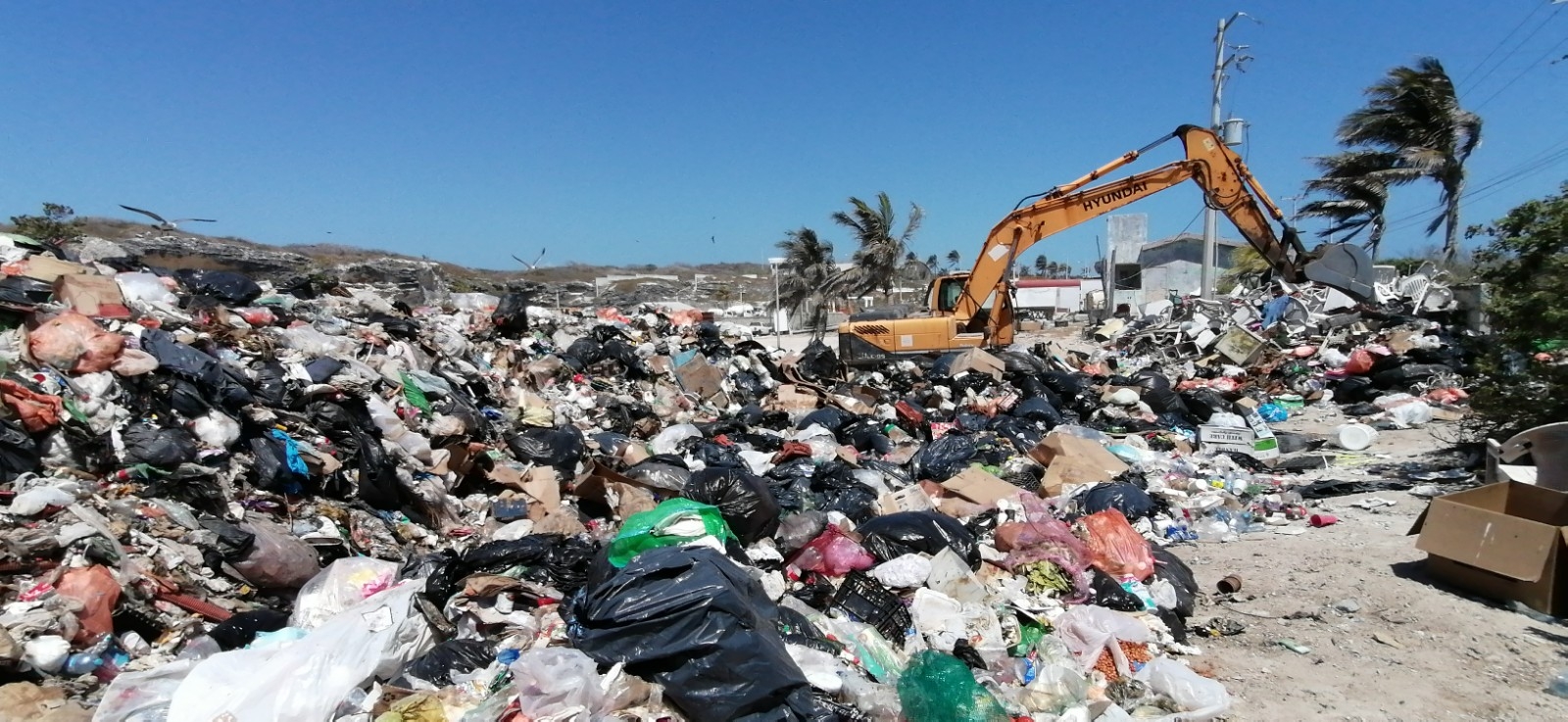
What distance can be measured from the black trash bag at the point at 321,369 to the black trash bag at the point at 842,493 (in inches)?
146

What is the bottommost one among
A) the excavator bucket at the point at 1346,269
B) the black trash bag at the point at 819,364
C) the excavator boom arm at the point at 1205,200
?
the black trash bag at the point at 819,364

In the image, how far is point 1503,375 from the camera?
537 cm

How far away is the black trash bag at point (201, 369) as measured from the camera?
16.0 ft

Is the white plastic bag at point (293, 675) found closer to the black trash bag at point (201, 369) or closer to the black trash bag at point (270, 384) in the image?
the black trash bag at point (201, 369)

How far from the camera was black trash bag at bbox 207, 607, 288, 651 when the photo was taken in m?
3.20

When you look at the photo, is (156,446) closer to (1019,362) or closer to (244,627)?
(244,627)

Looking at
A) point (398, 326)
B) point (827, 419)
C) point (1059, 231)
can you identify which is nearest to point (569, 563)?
point (827, 419)

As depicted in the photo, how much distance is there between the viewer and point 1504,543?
3.69 meters

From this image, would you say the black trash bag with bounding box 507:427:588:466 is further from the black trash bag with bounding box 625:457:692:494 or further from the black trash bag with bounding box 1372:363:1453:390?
the black trash bag with bounding box 1372:363:1453:390

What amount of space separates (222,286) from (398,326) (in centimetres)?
157

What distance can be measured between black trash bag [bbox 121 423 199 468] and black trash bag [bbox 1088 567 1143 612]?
16.1 ft

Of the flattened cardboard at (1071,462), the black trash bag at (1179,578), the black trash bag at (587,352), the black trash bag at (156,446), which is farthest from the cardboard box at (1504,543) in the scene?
the black trash bag at (587,352)

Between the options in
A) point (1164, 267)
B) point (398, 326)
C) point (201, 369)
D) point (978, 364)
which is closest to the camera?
point (201, 369)

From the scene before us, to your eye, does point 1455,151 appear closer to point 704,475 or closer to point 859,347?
point 859,347
